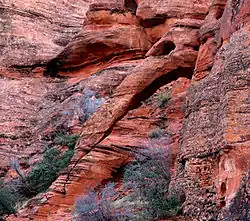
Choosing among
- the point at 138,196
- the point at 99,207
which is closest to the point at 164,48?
the point at 138,196

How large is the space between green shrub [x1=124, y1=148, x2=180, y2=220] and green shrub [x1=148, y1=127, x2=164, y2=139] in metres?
0.73

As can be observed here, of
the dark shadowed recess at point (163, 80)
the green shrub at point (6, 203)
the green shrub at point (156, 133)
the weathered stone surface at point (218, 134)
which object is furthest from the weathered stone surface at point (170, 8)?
the green shrub at point (6, 203)

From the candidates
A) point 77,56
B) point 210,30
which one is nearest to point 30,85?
point 77,56

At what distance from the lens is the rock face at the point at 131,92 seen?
13695 millimetres

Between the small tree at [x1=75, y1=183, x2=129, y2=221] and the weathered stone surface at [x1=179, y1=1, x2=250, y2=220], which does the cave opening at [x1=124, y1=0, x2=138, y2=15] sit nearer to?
the weathered stone surface at [x1=179, y1=1, x2=250, y2=220]

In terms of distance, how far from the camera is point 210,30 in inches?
741

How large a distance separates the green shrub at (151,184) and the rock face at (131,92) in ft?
1.10

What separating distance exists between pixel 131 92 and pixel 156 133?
6.99 feet

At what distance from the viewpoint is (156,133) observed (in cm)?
1806

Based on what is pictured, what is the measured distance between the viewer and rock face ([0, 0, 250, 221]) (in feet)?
44.9

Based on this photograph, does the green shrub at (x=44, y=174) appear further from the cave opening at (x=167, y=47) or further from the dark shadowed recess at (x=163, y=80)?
the cave opening at (x=167, y=47)

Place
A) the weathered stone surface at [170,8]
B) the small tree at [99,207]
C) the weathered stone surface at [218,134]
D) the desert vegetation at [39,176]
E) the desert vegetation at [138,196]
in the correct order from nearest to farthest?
the weathered stone surface at [218,134], the desert vegetation at [138,196], the small tree at [99,207], the desert vegetation at [39,176], the weathered stone surface at [170,8]

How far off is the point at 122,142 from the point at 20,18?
50.4 feet

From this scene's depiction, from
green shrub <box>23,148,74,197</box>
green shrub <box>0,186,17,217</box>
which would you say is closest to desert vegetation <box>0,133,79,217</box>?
green shrub <box>23,148,74,197</box>
